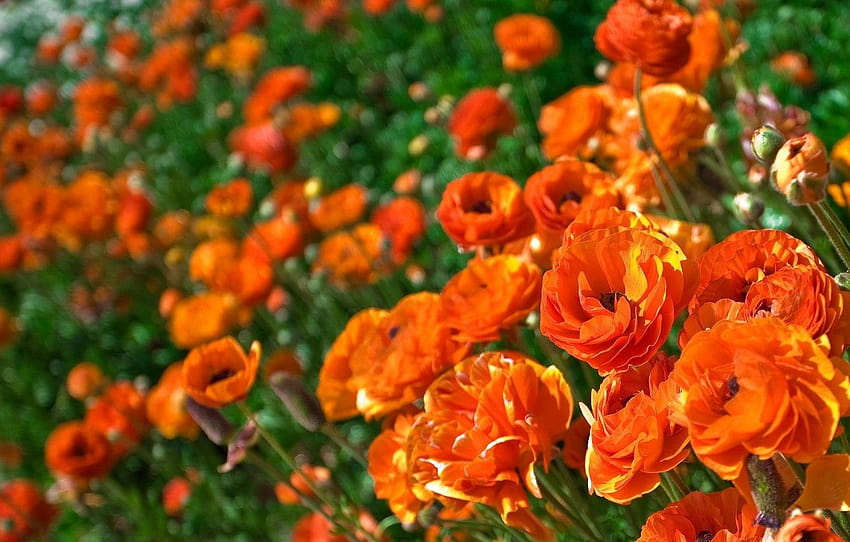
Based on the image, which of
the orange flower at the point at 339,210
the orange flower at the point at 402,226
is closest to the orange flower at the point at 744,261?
the orange flower at the point at 402,226

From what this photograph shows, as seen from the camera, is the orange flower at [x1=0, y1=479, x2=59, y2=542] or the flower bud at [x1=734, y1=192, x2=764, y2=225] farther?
the orange flower at [x1=0, y1=479, x2=59, y2=542]

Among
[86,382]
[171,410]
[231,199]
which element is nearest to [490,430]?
[171,410]

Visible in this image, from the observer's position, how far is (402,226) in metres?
2.25

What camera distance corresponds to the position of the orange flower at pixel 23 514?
2363 mm

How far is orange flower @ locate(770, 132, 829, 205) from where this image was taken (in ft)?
2.71

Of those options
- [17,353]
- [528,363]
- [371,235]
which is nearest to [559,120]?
[528,363]

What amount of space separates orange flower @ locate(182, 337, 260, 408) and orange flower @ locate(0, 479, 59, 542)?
1.39m

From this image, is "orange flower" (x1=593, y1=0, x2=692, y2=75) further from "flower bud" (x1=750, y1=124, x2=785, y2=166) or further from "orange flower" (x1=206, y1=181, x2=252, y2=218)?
"orange flower" (x1=206, y1=181, x2=252, y2=218)

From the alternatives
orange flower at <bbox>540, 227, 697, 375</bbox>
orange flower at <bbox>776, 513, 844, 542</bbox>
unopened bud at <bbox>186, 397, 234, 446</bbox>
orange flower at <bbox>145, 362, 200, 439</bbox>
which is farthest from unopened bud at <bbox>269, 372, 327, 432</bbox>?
orange flower at <bbox>145, 362, 200, 439</bbox>

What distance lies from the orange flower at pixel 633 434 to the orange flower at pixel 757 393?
0.03 m

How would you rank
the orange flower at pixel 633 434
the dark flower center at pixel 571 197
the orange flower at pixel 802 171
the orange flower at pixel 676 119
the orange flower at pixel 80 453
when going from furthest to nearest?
the orange flower at pixel 80 453, the orange flower at pixel 676 119, the dark flower center at pixel 571 197, the orange flower at pixel 802 171, the orange flower at pixel 633 434

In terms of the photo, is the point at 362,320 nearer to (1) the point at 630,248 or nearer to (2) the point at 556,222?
(2) the point at 556,222

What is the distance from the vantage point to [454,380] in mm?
945

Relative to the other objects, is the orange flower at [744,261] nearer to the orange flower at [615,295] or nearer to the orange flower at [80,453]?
the orange flower at [615,295]
